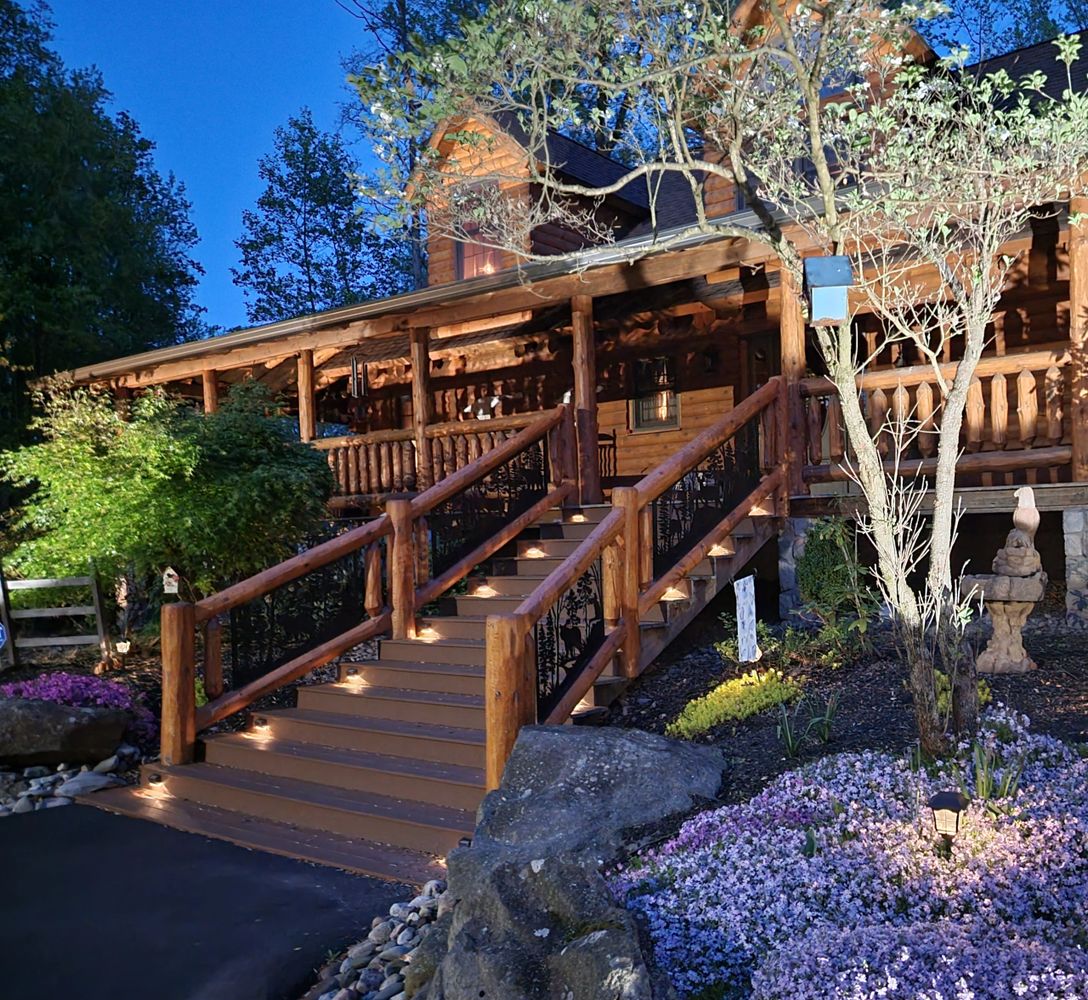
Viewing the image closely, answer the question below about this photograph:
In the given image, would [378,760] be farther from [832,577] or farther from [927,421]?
[927,421]

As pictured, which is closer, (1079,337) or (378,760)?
(378,760)

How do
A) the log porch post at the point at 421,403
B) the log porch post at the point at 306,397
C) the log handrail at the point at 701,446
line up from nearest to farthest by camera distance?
1. the log handrail at the point at 701,446
2. the log porch post at the point at 421,403
3. the log porch post at the point at 306,397

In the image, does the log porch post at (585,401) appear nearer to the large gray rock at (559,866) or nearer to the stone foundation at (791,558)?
the stone foundation at (791,558)

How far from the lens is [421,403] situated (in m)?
12.6

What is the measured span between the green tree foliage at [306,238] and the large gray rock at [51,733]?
2877 cm

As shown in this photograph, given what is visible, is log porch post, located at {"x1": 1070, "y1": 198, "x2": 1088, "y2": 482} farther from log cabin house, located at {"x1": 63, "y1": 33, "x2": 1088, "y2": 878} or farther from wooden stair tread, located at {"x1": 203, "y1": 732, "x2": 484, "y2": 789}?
wooden stair tread, located at {"x1": 203, "y1": 732, "x2": 484, "y2": 789}

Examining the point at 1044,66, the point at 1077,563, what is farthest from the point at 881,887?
the point at 1044,66

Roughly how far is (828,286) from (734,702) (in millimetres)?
2880

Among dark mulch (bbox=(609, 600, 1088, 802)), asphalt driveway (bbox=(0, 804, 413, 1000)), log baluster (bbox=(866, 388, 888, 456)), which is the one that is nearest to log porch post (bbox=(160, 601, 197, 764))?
asphalt driveway (bbox=(0, 804, 413, 1000))

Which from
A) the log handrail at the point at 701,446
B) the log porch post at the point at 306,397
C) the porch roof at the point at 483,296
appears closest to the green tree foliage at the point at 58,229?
the porch roof at the point at 483,296

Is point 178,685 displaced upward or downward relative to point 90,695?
upward

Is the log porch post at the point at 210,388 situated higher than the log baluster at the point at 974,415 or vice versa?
the log porch post at the point at 210,388

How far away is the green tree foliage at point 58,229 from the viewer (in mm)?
19250

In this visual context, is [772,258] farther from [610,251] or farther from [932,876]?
[932,876]
